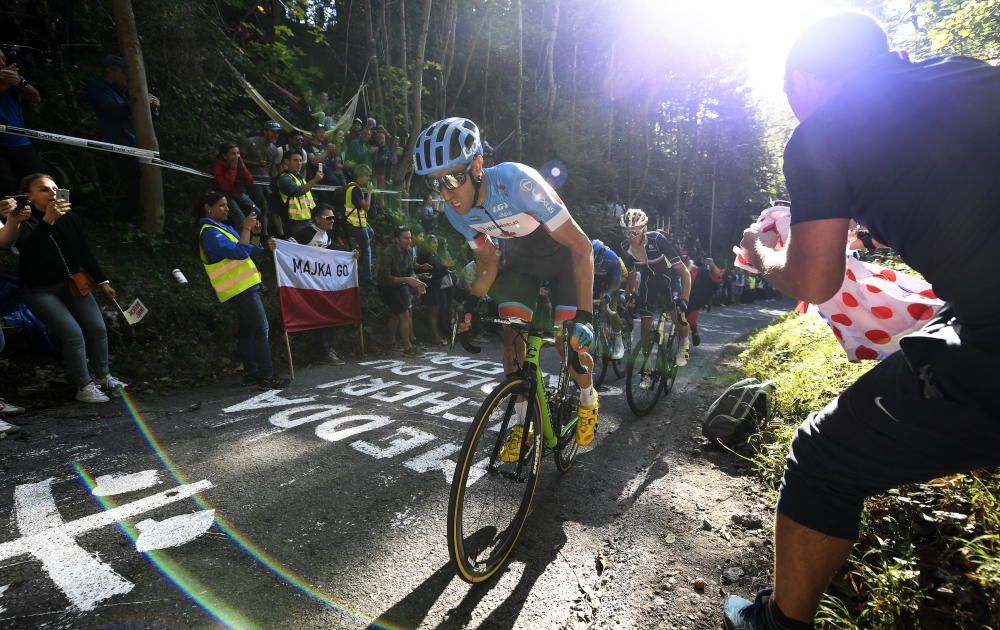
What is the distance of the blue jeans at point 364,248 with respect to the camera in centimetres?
916

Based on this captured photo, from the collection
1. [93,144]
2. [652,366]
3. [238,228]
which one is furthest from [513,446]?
[93,144]

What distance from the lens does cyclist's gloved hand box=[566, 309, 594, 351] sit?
9.05 ft

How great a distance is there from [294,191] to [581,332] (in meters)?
7.18

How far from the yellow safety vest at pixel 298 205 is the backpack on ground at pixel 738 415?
7.48m

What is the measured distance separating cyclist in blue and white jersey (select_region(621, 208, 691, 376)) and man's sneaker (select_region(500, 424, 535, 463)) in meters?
4.39

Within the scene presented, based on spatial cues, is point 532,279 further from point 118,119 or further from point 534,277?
point 118,119

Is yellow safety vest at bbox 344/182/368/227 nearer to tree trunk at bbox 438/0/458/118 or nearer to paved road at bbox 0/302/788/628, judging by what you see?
paved road at bbox 0/302/788/628

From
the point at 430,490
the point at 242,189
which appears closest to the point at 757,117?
the point at 242,189

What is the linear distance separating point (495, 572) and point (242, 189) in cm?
776

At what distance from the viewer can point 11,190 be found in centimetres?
566

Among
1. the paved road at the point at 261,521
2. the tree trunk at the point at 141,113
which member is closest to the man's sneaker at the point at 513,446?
the paved road at the point at 261,521

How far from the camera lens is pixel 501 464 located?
2809 millimetres

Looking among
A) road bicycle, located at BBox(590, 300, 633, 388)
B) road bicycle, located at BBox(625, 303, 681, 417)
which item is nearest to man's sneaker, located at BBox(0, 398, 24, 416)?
road bicycle, located at BBox(590, 300, 633, 388)

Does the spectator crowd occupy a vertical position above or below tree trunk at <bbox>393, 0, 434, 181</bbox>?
below
